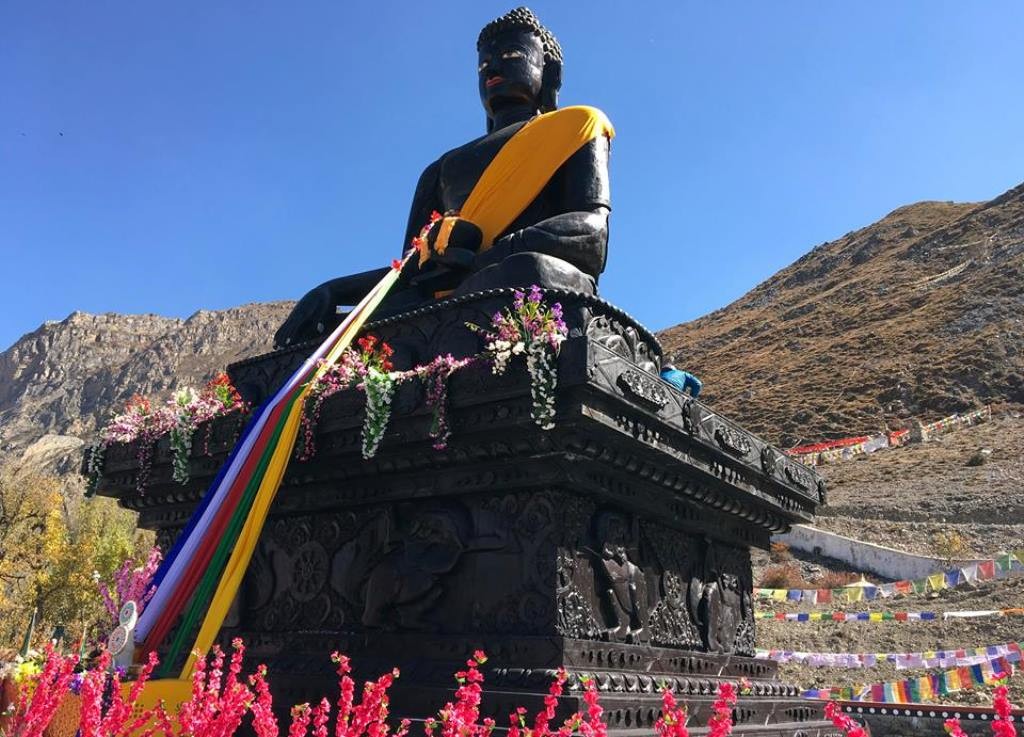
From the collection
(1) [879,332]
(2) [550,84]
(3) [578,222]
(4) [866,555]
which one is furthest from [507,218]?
(1) [879,332]

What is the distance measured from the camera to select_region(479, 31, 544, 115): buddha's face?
20.1ft

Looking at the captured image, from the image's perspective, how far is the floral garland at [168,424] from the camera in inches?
182

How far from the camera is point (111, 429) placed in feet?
16.8

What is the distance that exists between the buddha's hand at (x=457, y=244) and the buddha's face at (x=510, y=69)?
140cm

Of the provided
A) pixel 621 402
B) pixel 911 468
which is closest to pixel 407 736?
pixel 621 402

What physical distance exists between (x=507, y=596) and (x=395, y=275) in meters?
2.24

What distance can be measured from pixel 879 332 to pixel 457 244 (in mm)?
62395

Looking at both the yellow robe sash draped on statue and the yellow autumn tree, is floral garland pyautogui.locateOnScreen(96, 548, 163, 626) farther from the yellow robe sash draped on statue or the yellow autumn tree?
the yellow autumn tree

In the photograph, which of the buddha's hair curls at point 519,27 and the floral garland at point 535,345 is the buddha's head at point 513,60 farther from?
the floral garland at point 535,345

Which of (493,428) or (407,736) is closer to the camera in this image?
(407,736)

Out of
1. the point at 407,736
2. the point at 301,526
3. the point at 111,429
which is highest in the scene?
the point at 111,429

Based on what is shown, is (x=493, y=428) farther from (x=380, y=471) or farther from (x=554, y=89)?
(x=554, y=89)

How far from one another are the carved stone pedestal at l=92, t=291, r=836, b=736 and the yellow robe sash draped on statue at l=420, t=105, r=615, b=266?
3.87 feet

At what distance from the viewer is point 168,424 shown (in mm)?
4727
